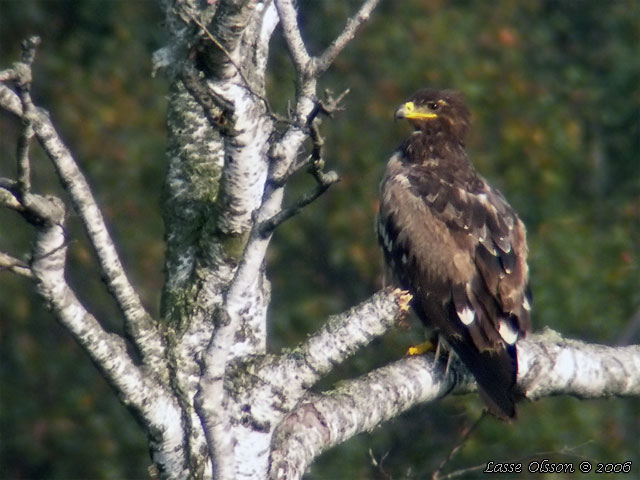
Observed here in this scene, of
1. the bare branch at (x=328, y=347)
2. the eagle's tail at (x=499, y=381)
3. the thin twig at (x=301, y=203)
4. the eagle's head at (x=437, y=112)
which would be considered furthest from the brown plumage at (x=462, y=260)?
the thin twig at (x=301, y=203)

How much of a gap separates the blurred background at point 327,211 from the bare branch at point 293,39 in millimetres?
5474

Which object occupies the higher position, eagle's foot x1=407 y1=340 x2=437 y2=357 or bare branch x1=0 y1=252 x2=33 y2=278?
bare branch x1=0 y1=252 x2=33 y2=278

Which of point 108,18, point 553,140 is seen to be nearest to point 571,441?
point 553,140

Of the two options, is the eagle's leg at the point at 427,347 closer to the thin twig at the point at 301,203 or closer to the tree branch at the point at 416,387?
the tree branch at the point at 416,387

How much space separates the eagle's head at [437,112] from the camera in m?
6.25

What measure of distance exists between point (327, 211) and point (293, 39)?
644 cm

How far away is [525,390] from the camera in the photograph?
491cm

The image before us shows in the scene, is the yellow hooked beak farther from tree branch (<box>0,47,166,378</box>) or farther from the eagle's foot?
tree branch (<box>0,47,166,378</box>)

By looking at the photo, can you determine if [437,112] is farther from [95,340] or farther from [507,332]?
[95,340]

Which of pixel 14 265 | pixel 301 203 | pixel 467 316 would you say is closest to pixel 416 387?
pixel 467 316

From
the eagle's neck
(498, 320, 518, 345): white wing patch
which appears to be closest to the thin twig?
(498, 320, 518, 345): white wing patch

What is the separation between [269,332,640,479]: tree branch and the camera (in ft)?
12.7

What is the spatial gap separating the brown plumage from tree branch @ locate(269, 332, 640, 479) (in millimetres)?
137

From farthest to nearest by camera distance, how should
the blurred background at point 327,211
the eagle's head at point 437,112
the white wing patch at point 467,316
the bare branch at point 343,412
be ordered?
1. the blurred background at point 327,211
2. the eagle's head at point 437,112
3. the white wing patch at point 467,316
4. the bare branch at point 343,412
